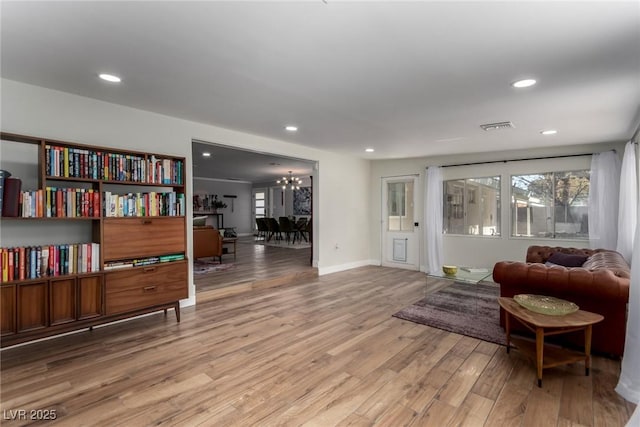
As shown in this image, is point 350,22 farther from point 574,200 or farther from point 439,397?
point 574,200

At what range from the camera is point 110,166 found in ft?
10.4

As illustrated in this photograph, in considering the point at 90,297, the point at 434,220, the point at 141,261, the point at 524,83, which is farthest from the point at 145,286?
the point at 434,220

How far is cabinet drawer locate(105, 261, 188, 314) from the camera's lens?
3.06 metres

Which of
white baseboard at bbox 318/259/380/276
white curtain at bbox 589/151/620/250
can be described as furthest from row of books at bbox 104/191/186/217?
white curtain at bbox 589/151/620/250

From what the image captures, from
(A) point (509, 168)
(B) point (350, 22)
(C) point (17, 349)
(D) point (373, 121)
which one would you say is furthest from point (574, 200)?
(C) point (17, 349)

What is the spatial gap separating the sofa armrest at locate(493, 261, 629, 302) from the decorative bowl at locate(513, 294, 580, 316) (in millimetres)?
145

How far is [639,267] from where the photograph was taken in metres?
2.22

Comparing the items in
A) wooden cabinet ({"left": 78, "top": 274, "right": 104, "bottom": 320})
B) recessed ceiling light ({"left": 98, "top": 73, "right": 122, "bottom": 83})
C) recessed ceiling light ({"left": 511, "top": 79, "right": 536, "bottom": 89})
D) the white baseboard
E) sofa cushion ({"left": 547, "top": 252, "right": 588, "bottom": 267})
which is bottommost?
the white baseboard

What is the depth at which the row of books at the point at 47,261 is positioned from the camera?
100.0 inches

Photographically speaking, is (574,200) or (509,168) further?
(509,168)

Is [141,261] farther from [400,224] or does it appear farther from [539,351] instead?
[400,224]

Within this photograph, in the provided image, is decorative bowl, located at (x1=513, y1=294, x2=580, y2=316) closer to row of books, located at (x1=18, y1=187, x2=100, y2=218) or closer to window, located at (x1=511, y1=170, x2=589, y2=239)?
Answer: window, located at (x1=511, y1=170, x2=589, y2=239)

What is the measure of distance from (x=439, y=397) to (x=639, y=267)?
1.71m

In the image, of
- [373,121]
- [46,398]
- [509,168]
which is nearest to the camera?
[46,398]
